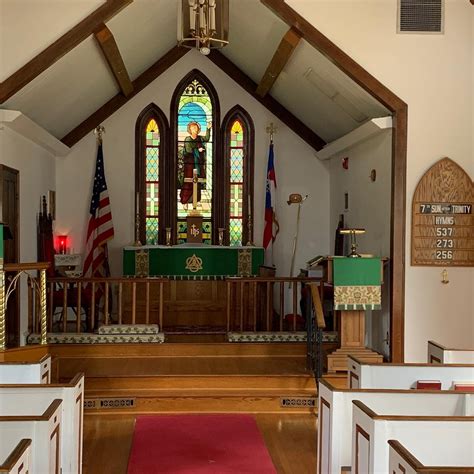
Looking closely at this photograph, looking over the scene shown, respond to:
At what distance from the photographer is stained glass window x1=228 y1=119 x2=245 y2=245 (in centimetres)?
1278

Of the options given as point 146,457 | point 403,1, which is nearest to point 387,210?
point 403,1

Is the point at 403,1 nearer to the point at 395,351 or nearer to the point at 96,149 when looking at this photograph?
the point at 395,351

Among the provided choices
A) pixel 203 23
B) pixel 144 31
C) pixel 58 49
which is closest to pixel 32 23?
pixel 58 49

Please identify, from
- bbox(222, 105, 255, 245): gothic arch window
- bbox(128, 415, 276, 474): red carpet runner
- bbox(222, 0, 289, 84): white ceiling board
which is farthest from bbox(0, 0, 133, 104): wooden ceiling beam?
bbox(222, 105, 255, 245): gothic arch window

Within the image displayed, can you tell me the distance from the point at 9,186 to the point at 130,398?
2717 millimetres

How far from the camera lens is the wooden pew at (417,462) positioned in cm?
316

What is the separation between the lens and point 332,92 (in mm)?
10000

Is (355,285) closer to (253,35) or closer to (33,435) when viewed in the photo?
(253,35)

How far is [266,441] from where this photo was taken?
22.9 ft

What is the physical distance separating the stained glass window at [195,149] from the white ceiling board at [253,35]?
2.89 ft

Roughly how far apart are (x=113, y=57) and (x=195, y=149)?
2.98 m

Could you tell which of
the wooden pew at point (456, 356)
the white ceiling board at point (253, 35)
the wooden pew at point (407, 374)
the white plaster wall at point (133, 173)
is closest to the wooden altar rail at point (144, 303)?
the white plaster wall at point (133, 173)

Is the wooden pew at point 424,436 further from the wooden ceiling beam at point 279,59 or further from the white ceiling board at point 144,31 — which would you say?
the white ceiling board at point 144,31

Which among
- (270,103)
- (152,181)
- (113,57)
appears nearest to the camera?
(113,57)
